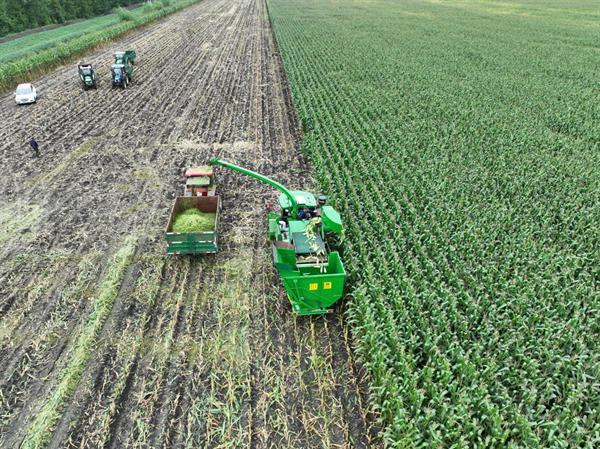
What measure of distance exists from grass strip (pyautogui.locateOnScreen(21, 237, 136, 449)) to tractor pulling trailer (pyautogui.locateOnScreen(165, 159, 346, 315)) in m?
1.61

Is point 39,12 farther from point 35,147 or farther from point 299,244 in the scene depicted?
point 299,244

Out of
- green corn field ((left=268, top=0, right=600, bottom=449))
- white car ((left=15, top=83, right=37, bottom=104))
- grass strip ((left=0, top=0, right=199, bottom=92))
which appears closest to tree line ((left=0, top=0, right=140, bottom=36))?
grass strip ((left=0, top=0, right=199, bottom=92))

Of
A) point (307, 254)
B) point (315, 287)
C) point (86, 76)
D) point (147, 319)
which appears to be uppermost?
point (86, 76)

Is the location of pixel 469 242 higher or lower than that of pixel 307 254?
lower

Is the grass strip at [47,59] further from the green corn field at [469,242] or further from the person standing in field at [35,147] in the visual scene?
the green corn field at [469,242]

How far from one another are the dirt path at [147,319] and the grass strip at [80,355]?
0.09 feet

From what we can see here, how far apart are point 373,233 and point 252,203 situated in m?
4.85

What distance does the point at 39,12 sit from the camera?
66375 mm

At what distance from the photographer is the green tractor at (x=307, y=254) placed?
9141mm

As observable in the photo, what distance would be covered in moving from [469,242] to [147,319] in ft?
28.3

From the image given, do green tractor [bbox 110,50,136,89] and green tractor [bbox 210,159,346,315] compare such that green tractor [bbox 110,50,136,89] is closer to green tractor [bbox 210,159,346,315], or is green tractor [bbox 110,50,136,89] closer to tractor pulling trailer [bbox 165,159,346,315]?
tractor pulling trailer [bbox 165,159,346,315]

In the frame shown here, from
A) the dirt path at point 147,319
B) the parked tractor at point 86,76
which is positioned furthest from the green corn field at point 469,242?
the parked tractor at point 86,76

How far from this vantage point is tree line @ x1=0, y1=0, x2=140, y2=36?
5884 cm

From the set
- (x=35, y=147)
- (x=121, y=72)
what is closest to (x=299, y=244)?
(x=35, y=147)
